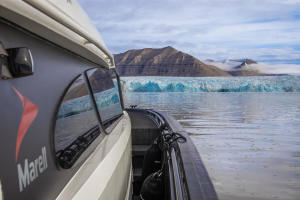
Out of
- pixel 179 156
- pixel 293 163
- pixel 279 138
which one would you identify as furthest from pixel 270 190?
pixel 279 138

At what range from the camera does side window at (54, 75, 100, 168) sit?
966mm

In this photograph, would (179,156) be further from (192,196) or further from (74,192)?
(74,192)

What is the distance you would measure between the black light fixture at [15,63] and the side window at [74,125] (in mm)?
308

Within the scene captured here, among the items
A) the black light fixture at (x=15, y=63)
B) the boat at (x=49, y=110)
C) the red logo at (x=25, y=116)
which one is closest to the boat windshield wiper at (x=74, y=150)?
the boat at (x=49, y=110)

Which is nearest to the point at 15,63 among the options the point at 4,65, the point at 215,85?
the point at 4,65

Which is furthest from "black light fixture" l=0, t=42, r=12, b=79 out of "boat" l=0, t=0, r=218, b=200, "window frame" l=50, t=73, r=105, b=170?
"window frame" l=50, t=73, r=105, b=170

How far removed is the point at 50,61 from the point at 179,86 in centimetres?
4343

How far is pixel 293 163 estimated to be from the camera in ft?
26.7

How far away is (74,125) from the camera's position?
1128mm

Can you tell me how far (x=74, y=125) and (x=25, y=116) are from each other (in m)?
0.41

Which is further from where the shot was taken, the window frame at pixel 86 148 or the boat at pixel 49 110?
the window frame at pixel 86 148

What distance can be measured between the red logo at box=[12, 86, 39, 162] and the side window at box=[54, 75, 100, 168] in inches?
6.6

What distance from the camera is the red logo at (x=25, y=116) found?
686 millimetres

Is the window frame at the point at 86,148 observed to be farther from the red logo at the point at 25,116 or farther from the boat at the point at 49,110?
the red logo at the point at 25,116
